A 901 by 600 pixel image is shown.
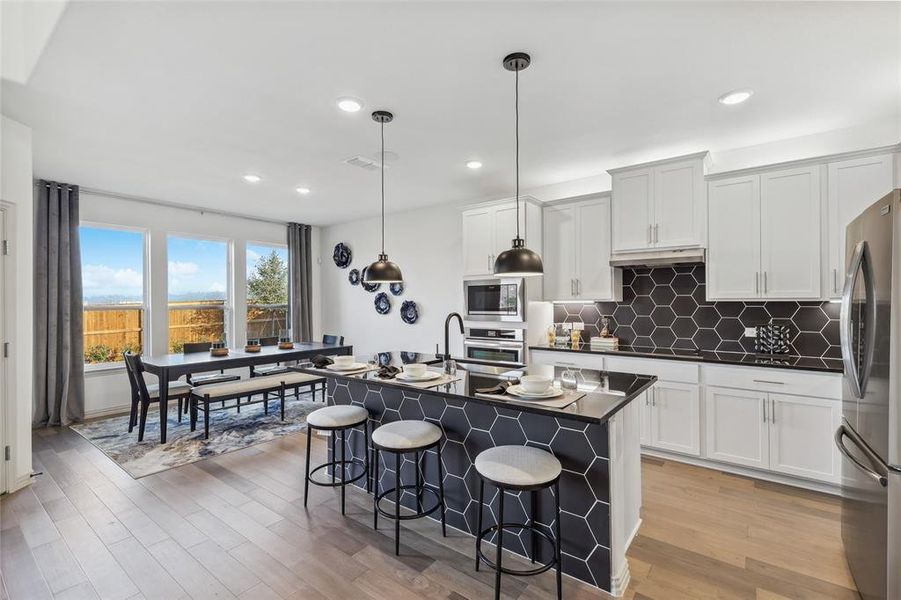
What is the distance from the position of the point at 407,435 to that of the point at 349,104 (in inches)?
86.4

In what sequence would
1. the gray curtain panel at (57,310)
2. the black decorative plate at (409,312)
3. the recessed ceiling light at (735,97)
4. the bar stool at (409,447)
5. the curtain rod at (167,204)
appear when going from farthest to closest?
the black decorative plate at (409,312), the curtain rod at (167,204), the gray curtain panel at (57,310), the recessed ceiling light at (735,97), the bar stool at (409,447)

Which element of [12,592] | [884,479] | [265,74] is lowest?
[12,592]

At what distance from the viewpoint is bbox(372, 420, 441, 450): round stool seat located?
2326 mm

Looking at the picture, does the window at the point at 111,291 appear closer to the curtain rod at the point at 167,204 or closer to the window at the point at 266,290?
the curtain rod at the point at 167,204

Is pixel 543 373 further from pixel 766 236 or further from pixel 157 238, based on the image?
pixel 157 238

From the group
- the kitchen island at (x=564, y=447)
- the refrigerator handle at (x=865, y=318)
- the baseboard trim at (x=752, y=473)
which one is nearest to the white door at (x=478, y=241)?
the kitchen island at (x=564, y=447)

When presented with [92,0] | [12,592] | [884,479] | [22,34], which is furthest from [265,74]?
[884,479]

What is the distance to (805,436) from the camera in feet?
9.85

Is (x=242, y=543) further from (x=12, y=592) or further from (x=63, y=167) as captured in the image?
(x=63, y=167)

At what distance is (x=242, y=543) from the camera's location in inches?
94.7

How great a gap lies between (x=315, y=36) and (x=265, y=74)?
522 millimetres

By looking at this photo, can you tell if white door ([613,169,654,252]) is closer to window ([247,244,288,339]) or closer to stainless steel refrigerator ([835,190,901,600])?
stainless steel refrigerator ([835,190,901,600])

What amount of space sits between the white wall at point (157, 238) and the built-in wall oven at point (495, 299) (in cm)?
387

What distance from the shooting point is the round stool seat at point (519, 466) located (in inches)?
73.2
